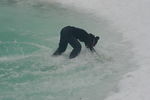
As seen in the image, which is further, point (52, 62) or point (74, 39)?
point (74, 39)

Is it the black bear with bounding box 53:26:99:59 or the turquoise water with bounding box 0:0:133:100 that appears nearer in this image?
the turquoise water with bounding box 0:0:133:100

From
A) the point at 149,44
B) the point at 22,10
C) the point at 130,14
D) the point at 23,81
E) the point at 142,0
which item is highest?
the point at 142,0

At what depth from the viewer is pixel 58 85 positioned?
10.8 meters

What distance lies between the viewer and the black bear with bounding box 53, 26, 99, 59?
1259cm

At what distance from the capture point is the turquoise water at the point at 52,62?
411 inches

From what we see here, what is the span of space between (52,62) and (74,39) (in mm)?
1033

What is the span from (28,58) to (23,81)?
163 cm

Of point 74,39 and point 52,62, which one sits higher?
point 74,39

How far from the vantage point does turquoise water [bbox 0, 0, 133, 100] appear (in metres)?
10.4

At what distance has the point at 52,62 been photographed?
484 inches

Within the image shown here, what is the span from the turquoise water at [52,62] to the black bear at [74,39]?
206mm

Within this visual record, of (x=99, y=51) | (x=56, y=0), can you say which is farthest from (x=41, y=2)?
(x=99, y=51)

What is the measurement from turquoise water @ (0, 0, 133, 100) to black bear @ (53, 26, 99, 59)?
8.1 inches

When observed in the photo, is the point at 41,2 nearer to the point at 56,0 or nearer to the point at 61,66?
the point at 56,0
